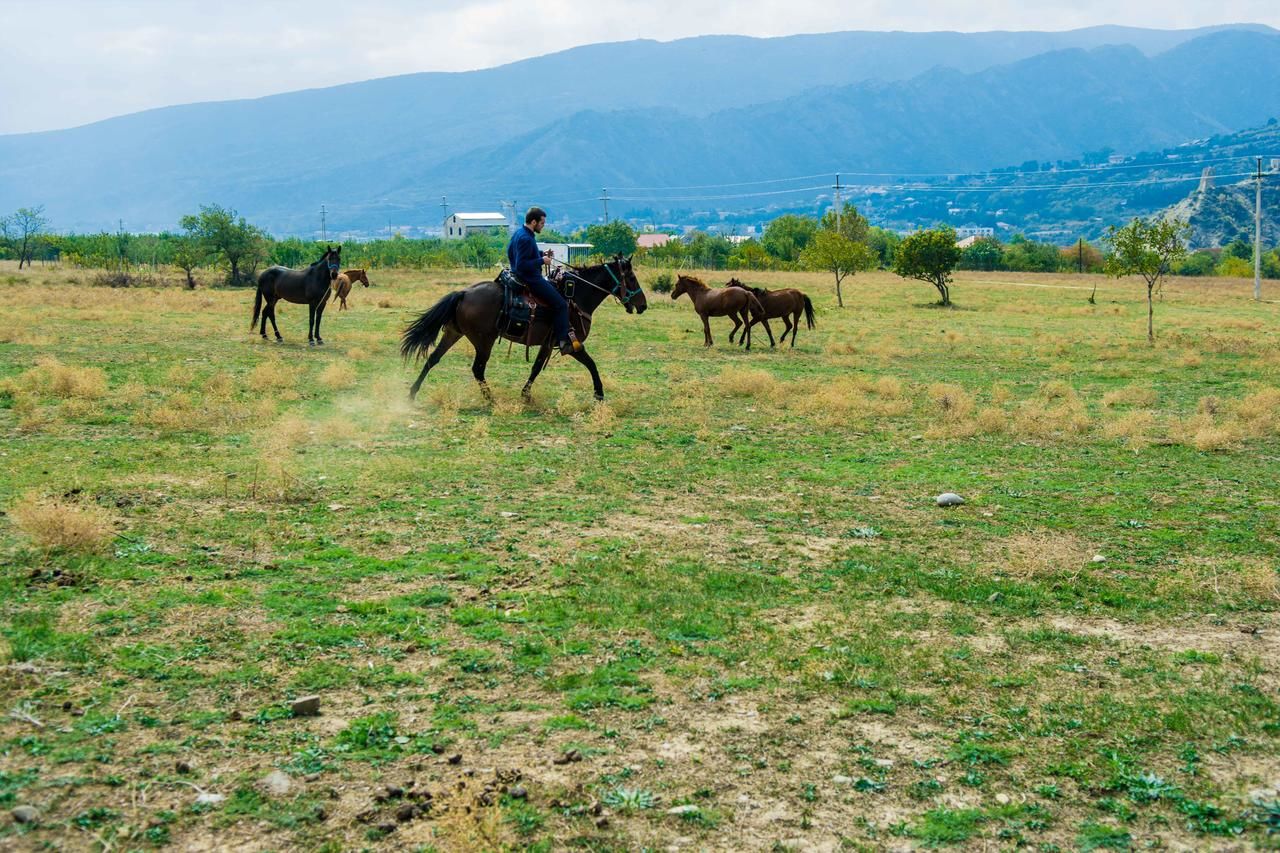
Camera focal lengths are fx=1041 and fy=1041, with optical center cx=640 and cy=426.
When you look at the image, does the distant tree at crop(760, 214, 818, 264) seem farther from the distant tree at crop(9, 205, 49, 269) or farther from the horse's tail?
the horse's tail

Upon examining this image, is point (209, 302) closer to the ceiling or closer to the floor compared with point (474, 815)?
closer to the ceiling

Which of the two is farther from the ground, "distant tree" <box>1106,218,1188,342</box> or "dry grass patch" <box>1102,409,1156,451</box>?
"distant tree" <box>1106,218,1188,342</box>

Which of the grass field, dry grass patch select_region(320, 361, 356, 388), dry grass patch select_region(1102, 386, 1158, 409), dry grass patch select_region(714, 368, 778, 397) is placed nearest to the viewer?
the grass field

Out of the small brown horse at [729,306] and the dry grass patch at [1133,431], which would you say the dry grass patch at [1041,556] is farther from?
the small brown horse at [729,306]

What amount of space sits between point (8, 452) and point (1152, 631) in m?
12.5

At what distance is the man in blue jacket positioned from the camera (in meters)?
16.1

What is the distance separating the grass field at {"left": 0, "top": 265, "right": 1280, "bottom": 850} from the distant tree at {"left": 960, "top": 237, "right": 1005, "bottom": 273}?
4007 inches

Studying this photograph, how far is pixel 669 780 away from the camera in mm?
5359

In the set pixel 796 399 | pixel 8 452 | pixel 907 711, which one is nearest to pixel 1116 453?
pixel 796 399

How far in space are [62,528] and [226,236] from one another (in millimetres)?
55599

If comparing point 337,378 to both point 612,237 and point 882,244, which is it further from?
point 612,237

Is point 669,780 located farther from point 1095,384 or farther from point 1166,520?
point 1095,384

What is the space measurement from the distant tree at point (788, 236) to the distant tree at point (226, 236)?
64511mm

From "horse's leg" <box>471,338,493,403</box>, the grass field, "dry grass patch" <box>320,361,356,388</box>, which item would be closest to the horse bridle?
"horse's leg" <box>471,338,493,403</box>
